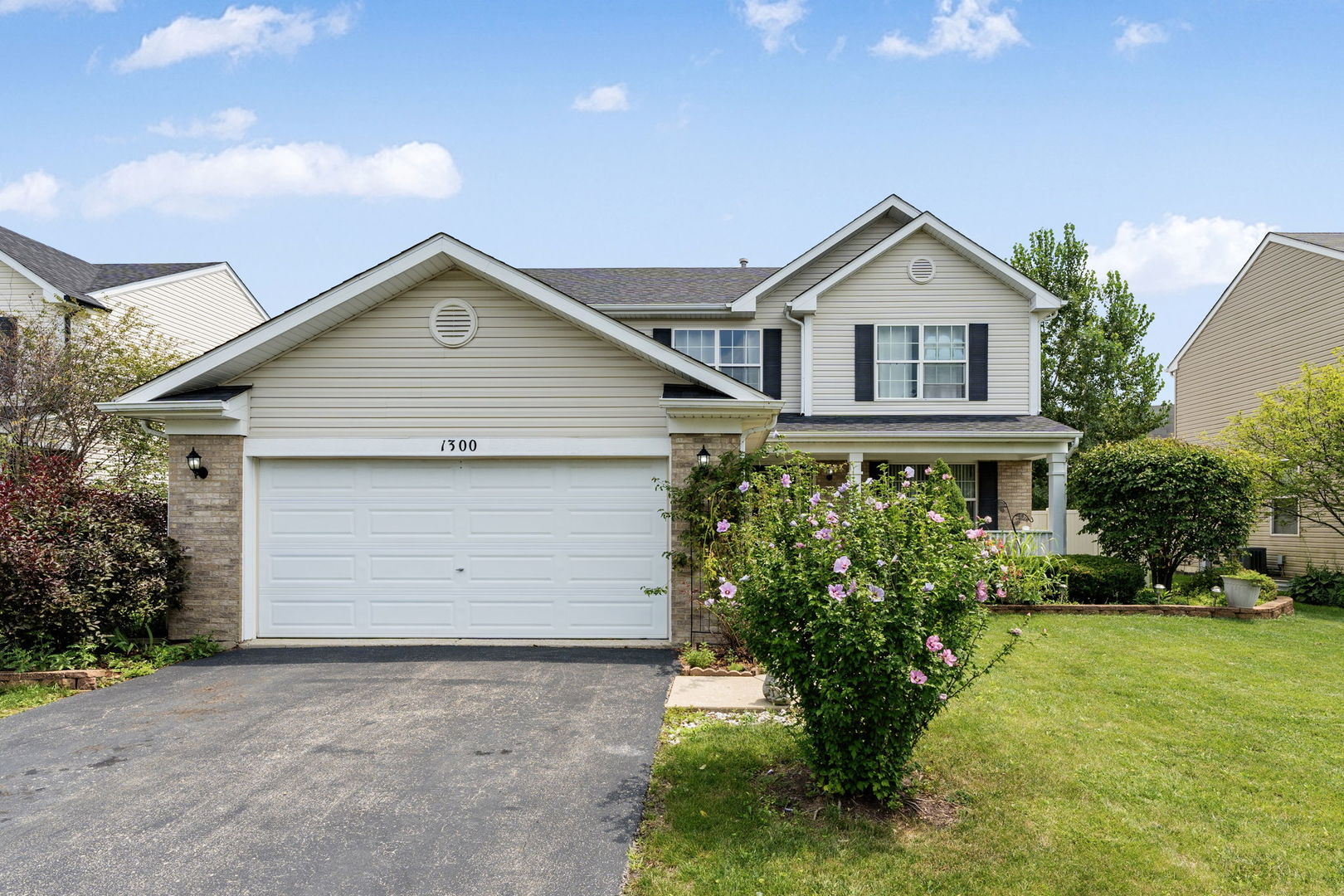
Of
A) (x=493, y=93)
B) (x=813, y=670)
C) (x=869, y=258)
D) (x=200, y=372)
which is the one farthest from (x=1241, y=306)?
(x=200, y=372)

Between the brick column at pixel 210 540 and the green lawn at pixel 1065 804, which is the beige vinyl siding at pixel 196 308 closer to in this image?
the brick column at pixel 210 540

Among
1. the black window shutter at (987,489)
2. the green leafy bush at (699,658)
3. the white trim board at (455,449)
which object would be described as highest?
the white trim board at (455,449)

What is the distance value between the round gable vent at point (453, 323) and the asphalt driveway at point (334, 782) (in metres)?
3.88

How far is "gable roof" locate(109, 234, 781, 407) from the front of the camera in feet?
29.9

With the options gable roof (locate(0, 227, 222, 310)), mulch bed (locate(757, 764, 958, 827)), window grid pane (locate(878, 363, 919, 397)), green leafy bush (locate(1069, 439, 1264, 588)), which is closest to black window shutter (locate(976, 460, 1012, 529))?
window grid pane (locate(878, 363, 919, 397))

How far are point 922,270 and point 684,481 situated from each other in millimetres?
8937

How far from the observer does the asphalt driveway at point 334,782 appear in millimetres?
4082

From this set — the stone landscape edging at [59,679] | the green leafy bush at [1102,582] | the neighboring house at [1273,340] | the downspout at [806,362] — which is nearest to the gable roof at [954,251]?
the downspout at [806,362]

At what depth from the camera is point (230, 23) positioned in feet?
42.9

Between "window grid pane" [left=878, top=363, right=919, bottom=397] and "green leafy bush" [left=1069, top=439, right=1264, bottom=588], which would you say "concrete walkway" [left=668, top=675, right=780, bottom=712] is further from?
"window grid pane" [left=878, top=363, right=919, bottom=397]

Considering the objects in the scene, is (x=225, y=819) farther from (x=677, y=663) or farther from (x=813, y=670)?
(x=677, y=663)

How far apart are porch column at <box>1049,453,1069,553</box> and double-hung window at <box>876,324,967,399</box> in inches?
85.5

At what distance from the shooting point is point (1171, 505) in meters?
12.7

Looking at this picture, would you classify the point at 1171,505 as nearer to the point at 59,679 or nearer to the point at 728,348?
the point at 728,348
